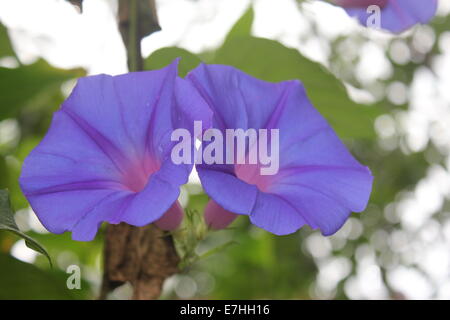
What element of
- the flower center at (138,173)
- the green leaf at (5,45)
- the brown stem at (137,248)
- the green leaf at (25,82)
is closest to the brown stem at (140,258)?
the brown stem at (137,248)

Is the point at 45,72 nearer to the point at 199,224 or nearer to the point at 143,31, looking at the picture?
the point at 143,31

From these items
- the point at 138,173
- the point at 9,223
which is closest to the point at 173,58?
the point at 138,173

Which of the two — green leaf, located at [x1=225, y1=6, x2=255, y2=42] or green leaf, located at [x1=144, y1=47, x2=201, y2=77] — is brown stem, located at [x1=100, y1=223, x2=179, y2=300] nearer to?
green leaf, located at [x1=144, y1=47, x2=201, y2=77]

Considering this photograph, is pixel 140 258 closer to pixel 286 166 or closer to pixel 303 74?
pixel 286 166

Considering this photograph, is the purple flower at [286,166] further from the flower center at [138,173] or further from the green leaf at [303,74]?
the green leaf at [303,74]
